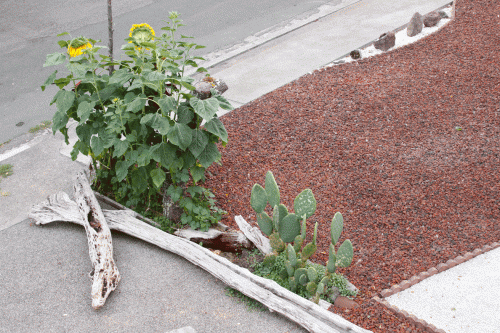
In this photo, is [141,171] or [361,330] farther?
[141,171]

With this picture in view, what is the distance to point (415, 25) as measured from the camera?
27.1ft

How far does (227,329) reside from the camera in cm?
351

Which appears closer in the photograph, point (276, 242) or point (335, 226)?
point (335, 226)

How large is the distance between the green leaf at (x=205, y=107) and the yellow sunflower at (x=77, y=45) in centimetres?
120

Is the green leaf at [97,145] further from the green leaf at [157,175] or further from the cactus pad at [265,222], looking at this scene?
the cactus pad at [265,222]

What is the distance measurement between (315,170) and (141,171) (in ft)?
6.44

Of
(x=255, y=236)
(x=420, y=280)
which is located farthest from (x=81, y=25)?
(x=420, y=280)

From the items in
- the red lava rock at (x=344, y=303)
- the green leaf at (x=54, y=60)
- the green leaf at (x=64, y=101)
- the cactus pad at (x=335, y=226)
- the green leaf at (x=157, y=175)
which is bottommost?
the red lava rock at (x=344, y=303)

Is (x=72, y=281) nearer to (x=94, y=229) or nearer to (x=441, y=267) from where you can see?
(x=94, y=229)

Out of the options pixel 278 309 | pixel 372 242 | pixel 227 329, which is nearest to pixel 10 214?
pixel 227 329

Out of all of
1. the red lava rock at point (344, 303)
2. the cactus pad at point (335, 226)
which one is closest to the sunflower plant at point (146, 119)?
the cactus pad at point (335, 226)

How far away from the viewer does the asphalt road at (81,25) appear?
24.4 ft

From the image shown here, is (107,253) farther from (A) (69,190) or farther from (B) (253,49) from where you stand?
(B) (253,49)

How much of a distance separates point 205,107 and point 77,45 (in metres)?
1.40
